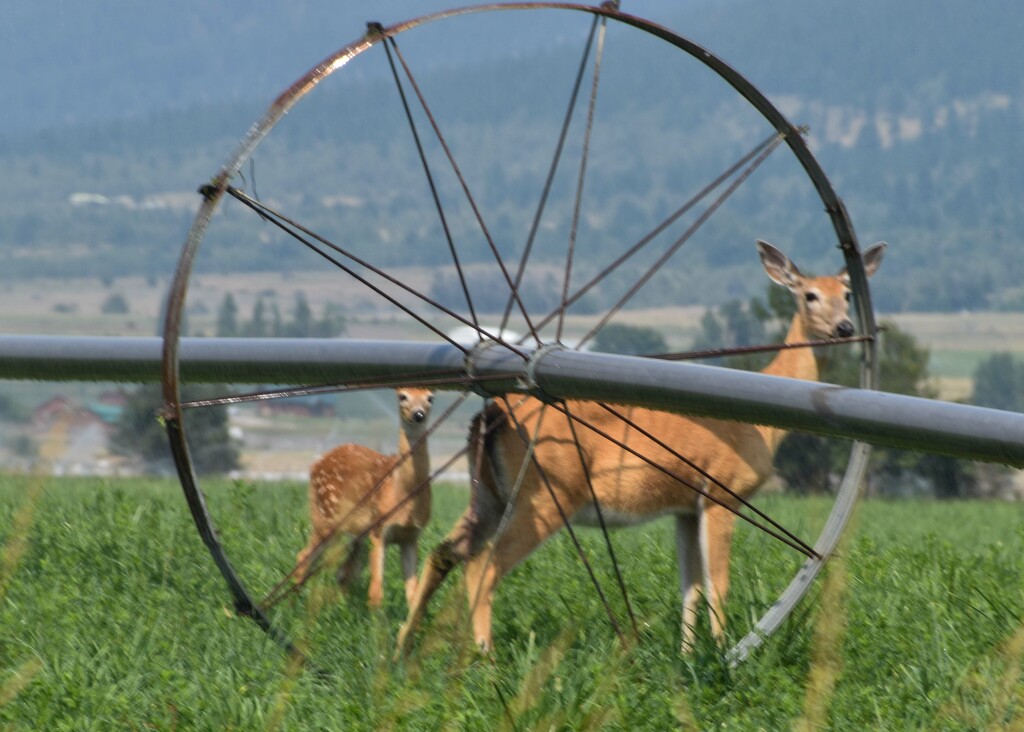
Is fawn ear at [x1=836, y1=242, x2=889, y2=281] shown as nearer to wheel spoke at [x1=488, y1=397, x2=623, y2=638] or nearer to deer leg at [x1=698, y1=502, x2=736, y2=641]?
deer leg at [x1=698, y1=502, x2=736, y2=641]

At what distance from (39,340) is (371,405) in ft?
416

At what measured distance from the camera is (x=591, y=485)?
6.17 metres

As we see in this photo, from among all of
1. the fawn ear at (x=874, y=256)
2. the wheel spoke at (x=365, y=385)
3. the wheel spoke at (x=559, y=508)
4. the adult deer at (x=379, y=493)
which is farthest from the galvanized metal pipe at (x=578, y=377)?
the fawn ear at (x=874, y=256)

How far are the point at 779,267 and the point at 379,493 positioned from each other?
2.67 metres

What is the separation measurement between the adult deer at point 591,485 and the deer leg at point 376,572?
79cm

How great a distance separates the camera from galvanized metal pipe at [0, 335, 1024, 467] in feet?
14.0

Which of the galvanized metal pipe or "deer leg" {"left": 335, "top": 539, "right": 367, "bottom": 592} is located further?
"deer leg" {"left": 335, "top": 539, "right": 367, "bottom": 592}

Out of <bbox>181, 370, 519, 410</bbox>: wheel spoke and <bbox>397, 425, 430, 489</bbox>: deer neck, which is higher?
<bbox>181, 370, 519, 410</bbox>: wheel spoke

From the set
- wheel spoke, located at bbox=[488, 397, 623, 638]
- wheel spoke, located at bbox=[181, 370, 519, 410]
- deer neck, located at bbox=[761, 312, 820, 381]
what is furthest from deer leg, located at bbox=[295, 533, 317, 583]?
deer neck, located at bbox=[761, 312, 820, 381]

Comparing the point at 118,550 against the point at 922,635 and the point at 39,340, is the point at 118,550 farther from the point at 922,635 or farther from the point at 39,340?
the point at 922,635

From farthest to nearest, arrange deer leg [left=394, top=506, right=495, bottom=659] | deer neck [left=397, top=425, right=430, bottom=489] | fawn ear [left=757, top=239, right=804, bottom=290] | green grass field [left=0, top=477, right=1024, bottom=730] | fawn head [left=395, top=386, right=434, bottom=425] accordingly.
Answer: fawn ear [left=757, top=239, right=804, bottom=290]
deer neck [left=397, top=425, right=430, bottom=489]
fawn head [left=395, top=386, right=434, bottom=425]
deer leg [left=394, top=506, right=495, bottom=659]
green grass field [left=0, top=477, right=1024, bottom=730]

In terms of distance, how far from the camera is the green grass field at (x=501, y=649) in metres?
4.57

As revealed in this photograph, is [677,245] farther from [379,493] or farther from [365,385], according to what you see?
[379,493]

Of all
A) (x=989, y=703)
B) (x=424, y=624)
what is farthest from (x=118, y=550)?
(x=989, y=703)
